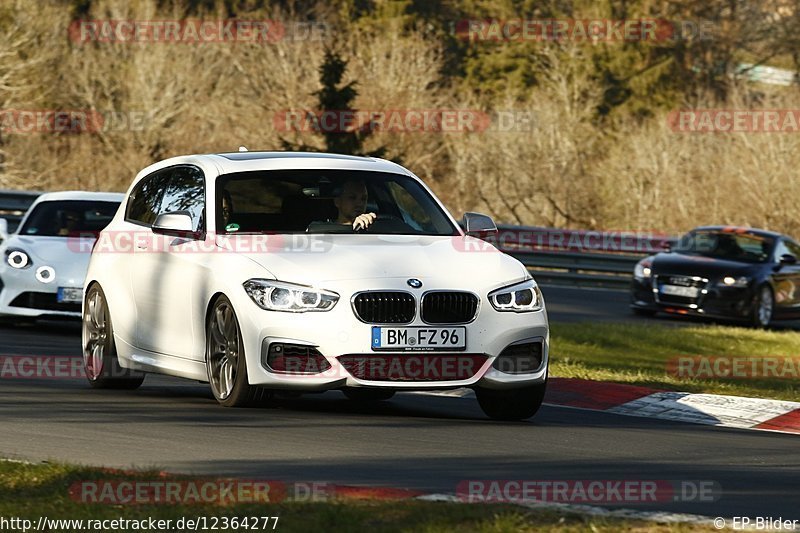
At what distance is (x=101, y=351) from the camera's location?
462 inches

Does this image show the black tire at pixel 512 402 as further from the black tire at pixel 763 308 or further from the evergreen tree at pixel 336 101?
the evergreen tree at pixel 336 101

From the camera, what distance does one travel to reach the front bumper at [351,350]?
950cm

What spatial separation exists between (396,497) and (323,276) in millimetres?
2866

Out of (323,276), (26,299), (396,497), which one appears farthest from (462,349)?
(26,299)

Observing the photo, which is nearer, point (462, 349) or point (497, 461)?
point (497, 461)

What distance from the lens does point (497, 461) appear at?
824 centimetres

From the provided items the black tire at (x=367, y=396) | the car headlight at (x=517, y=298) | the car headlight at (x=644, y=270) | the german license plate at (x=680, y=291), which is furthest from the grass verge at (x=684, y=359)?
the car headlight at (x=517, y=298)

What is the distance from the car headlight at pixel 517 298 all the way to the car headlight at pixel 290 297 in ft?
3.39

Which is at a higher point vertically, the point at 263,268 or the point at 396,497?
the point at 263,268

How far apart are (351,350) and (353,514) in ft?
10.3

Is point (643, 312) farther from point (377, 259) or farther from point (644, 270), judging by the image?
point (377, 259)

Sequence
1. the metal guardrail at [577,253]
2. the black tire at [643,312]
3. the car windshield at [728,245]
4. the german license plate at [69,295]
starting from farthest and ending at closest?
1. the metal guardrail at [577,253]
2. the black tire at [643,312]
3. the car windshield at [728,245]
4. the german license plate at [69,295]

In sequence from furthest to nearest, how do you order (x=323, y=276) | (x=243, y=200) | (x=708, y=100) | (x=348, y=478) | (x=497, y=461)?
(x=708, y=100) → (x=243, y=200) → (x=323, y=276) → (x=497, y=461) → (x=348, y=478)

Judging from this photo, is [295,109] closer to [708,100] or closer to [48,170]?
[48,170]
